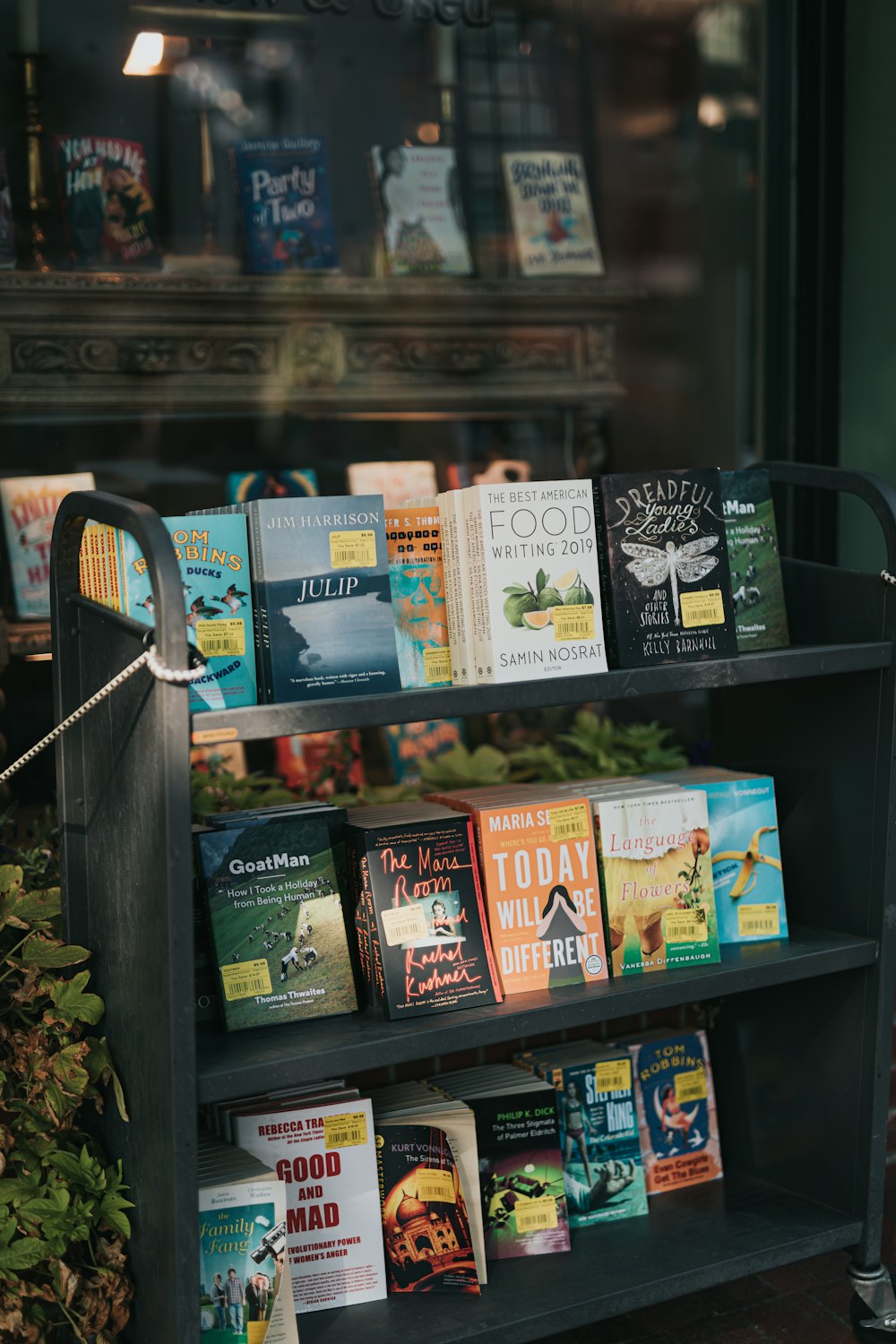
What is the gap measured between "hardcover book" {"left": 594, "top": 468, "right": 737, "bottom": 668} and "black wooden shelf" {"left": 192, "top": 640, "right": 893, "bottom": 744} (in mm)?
48

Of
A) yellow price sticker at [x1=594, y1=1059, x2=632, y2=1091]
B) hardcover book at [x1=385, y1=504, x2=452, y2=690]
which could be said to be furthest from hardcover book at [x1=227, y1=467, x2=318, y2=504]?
yellow price sticker at [x1=594, y1=1059, x2=632, y2=1091]

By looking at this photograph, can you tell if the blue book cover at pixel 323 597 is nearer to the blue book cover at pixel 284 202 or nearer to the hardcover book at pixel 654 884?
the hardcover book at pixel 654 884

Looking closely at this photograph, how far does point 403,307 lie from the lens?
3.40 m

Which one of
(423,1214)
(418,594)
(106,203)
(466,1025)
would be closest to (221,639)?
(418,594)

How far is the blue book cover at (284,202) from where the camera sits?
3.24 m

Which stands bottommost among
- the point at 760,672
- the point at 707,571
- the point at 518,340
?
the point at 760,672

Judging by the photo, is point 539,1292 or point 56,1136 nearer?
point 56,1136

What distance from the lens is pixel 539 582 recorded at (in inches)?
84.1

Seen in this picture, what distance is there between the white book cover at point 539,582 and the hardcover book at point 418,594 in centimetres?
9

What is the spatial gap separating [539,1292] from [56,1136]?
82cm

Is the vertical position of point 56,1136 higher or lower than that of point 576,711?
lower

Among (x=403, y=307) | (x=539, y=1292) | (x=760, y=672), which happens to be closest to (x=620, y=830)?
(x=760, y=672)

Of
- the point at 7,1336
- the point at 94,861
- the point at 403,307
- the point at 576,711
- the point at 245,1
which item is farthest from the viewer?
the point at 576,711

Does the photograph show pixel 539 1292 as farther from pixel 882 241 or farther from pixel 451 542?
pixel 882 241
